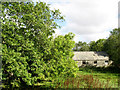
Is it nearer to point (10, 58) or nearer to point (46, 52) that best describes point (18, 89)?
point (10, 58)

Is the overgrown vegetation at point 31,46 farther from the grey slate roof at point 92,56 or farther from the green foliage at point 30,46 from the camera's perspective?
the grey slate roof at point 92,56

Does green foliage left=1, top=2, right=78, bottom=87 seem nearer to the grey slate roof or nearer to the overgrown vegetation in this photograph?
the overgrown vegetation

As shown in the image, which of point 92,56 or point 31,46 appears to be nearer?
point 31,46

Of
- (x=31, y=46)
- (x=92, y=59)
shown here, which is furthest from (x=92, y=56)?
(x=31, y=46)

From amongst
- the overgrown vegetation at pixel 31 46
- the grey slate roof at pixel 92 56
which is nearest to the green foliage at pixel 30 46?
the overgrown vegetation at pixel 31 46

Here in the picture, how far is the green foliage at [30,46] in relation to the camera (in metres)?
6.42

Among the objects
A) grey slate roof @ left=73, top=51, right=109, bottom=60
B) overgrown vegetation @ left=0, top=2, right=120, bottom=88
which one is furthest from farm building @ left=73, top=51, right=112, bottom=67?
overgrown vegetation @ left=0, top=2, right=120, bottom=88

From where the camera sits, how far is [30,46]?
6551 millimetres

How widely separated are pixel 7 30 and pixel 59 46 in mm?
3005

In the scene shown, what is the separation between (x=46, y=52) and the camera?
22.5ft

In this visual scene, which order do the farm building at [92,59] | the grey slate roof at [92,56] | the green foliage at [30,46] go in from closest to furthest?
the green foliage at [30,46]
the farm building at [92,59]
the grey slate roof at [92,56]

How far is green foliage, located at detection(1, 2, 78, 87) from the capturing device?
6422 mm

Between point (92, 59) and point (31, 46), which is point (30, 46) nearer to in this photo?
point (31, 46)

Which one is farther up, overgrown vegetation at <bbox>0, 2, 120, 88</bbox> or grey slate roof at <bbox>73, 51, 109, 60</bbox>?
overgrown vegetation at <bbox>0, 2, 120, 88</bbox>
